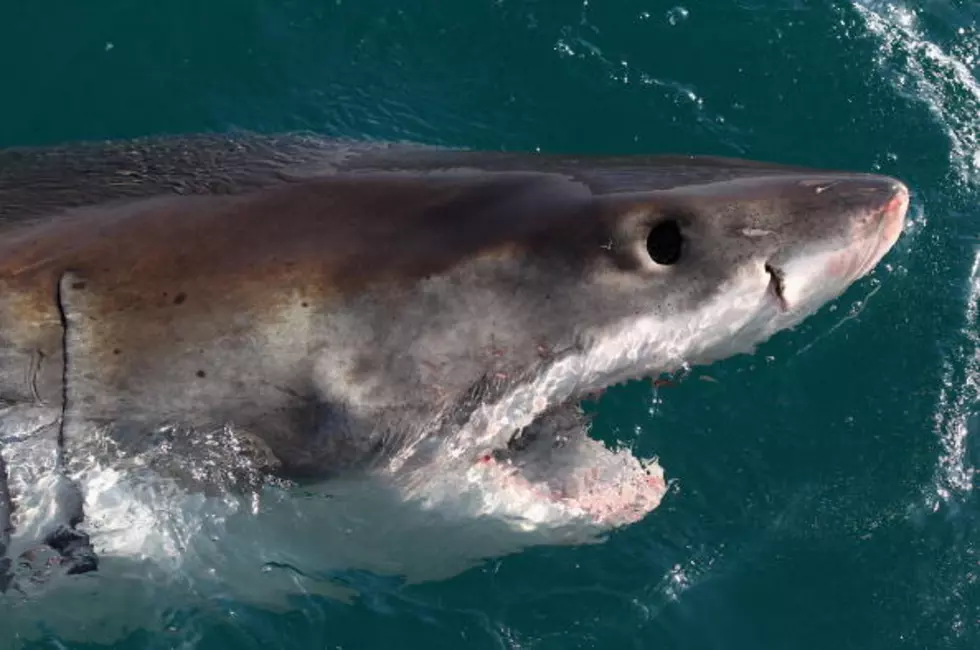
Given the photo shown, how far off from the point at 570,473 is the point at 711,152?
305 cm

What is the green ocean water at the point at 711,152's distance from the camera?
355 cm

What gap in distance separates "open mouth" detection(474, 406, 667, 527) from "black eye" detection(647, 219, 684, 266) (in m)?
0.40

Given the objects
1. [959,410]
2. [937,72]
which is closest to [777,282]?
[959,410]

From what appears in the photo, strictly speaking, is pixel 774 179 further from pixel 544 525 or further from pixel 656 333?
pixel 544 525

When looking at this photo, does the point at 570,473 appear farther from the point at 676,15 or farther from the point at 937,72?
the point at 937,72

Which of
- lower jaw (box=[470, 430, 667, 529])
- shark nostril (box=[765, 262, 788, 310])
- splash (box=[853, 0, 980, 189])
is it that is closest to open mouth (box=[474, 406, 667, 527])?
lower jaw (box=[470, 430, 667, 529])

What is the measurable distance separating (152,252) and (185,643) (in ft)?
4.51

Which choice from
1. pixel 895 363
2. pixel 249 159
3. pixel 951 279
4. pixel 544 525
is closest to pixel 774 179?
pixel 544 525

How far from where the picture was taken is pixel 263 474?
7.63 feet

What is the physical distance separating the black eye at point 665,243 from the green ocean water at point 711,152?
2.67ft

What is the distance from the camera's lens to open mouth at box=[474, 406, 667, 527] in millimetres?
2424

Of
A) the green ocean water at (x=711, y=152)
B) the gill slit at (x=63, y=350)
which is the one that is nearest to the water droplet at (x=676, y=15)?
the green ocean water at (x=711, y=152)

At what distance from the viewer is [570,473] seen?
2.51 metres

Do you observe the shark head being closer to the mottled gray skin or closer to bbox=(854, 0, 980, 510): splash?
the mottled gray skin
